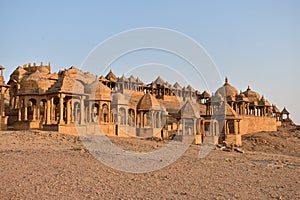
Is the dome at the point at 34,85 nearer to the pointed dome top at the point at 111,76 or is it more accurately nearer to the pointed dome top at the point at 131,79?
the pointed dome top at the point at 111,76

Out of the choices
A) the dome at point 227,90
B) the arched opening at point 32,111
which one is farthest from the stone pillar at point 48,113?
the dome at point 227,90

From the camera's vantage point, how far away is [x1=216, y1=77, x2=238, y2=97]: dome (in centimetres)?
4481

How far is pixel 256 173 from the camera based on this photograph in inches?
507

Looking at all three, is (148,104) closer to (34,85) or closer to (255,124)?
(34,85)

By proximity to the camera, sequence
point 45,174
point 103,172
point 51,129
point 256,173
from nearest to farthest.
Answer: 1. point 45,174
2. point 103,172
3. point 256,173
4. point 51,129

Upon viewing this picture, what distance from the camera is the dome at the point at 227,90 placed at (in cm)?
4481

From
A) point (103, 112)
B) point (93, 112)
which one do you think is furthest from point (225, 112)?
point (93, 112)

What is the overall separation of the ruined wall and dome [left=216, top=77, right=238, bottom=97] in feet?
14.2

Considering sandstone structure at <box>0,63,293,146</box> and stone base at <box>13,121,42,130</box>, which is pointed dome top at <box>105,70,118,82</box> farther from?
stone base at <box>13,121,42,130</box>

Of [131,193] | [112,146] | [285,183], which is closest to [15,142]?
[112,146]

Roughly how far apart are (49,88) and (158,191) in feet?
66.8

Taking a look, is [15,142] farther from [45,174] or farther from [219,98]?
[219,98]

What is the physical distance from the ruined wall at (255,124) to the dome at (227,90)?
4.32m

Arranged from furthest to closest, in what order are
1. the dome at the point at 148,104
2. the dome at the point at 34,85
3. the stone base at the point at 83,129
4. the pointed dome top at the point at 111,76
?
the pointed dome top at the point at 111,76 → the dome at the point at 148,104 → the dome at the point at 34,85 → the stone base at the point at 83,129
